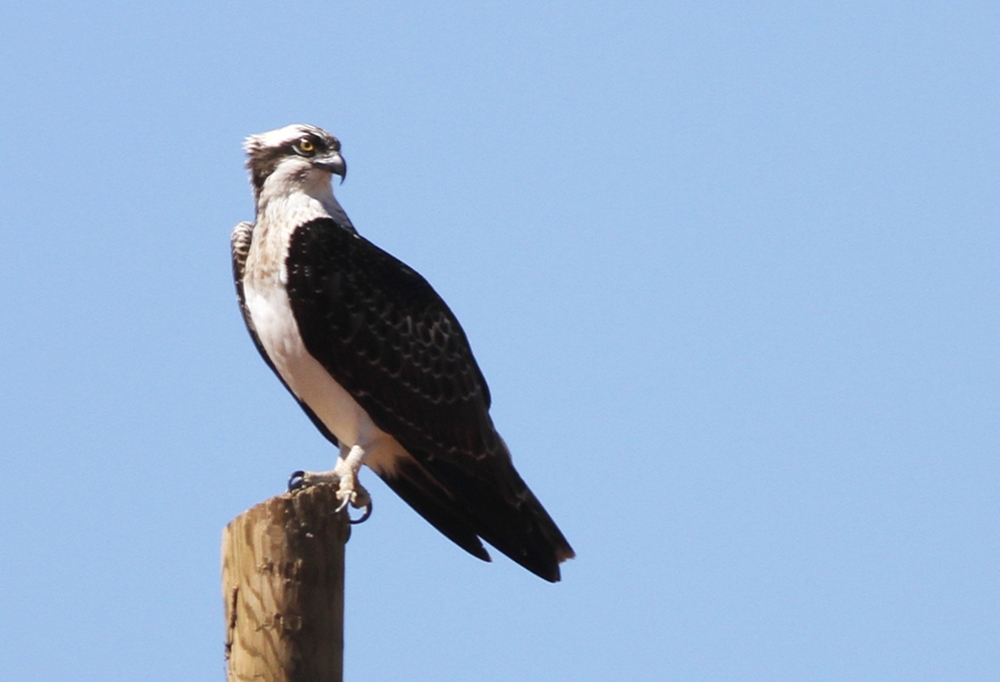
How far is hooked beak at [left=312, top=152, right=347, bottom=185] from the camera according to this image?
9039mm

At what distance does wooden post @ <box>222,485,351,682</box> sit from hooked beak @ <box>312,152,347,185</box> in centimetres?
342

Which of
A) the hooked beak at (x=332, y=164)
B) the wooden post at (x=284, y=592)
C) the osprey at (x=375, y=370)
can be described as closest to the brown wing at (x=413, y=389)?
the osprey at (x=375, y=370)

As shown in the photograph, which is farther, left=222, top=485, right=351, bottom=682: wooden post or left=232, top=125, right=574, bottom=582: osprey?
left=232, top=125, right=574, bottom=582: osprey

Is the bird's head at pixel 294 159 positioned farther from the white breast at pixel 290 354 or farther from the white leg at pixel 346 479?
the white leg at pixel 346 479

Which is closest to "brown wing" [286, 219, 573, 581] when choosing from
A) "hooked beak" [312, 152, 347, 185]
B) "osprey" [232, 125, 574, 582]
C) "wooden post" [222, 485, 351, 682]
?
"osprey" [232, 125, 574, 582]

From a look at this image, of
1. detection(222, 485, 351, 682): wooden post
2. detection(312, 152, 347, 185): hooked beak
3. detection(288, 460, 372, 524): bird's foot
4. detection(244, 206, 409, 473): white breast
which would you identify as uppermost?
detection(312, 152, 347, 185): hooked beak

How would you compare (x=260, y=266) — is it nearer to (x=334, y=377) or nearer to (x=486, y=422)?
(x=334, y=377)

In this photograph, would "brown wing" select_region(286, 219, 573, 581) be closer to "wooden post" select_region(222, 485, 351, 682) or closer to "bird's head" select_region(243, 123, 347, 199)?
"bird's head" select_region(243, 123, 347, 199)

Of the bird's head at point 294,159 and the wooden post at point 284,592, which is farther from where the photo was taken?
the bird's head at point 294,159

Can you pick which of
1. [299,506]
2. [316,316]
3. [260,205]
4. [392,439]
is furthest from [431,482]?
[299,506]

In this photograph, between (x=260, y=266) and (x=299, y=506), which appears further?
(x=260, y=266)

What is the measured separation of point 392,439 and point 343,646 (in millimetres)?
2917

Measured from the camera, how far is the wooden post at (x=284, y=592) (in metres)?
5.63

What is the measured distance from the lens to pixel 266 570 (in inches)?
227
